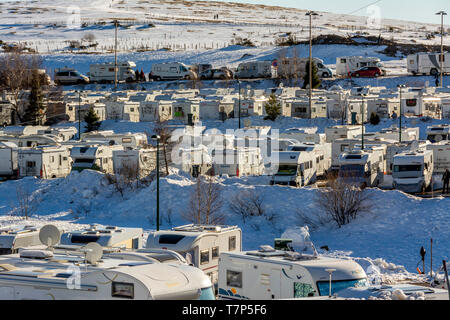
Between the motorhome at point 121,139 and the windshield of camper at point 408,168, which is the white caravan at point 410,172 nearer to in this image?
the windshield of camper at point 408,168

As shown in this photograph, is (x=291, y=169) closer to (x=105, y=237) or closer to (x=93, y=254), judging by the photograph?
(x=105, y=237)

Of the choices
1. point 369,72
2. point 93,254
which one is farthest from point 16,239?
point 369,72

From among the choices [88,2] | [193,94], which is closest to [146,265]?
[193,94]

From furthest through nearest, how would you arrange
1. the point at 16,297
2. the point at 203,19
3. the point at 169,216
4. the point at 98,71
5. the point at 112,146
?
the point at 203,19, the point at 98,71, the point at 112,146, the point at 169,216, the point at 16,297

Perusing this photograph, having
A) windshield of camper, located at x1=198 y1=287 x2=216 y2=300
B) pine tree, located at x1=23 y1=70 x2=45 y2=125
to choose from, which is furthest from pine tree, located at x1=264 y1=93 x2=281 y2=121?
windshield of camper, located at x1=198 y1=287 x2=216 y2=300

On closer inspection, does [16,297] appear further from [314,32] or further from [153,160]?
[314,32]

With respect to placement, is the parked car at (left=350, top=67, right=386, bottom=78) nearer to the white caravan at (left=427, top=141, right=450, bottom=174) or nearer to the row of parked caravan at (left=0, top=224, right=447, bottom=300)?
the white caravan at (left=427, top=141, right=450, bottom=174)
